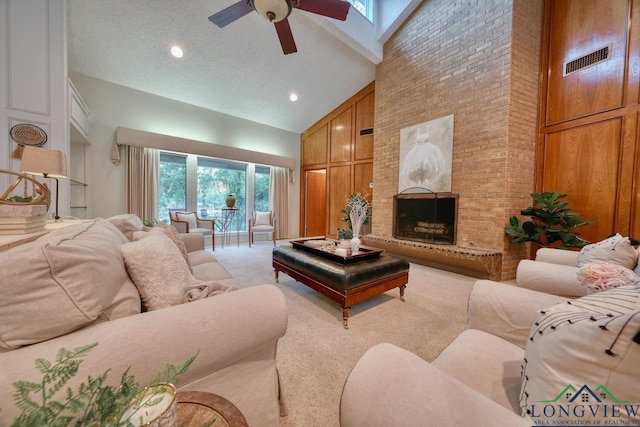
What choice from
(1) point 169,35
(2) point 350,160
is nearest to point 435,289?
(2) point 350,160

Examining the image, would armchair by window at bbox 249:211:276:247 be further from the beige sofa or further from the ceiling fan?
the beige sofa

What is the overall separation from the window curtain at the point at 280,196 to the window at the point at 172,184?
6.69 feet

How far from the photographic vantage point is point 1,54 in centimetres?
248

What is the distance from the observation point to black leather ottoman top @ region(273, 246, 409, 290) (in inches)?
76.4

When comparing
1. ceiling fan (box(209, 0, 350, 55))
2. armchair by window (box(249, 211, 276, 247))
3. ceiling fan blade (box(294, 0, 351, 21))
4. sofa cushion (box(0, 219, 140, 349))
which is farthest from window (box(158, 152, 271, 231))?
sofa cushion (box(0, 219, 140, 349))

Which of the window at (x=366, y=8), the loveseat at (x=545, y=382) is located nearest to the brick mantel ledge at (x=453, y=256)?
the loveseat at (x=545, y=382)

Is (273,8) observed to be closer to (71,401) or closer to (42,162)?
(42,162)

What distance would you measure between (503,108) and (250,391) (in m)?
4.09

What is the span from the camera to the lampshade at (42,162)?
1.82 metres

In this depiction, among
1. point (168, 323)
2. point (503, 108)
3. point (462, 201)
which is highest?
point (503, 108)

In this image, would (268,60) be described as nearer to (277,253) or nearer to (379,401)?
(277,253)

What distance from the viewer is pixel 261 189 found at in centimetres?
620

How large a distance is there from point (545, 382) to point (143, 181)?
5587mm

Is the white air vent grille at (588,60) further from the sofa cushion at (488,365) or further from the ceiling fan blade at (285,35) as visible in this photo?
the sofa cushion at (488,365)
